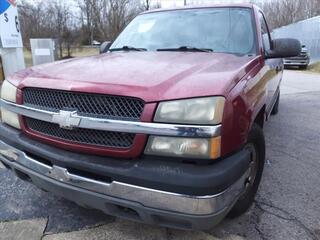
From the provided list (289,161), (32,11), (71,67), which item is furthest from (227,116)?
(32,11)

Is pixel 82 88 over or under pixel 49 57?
over

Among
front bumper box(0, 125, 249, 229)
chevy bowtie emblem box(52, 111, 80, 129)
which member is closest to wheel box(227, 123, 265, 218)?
front bumper box(0, 125, 249, 229)

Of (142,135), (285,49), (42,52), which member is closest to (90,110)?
(142,135)

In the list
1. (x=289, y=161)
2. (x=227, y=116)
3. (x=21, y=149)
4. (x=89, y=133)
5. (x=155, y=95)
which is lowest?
(x=289, y=161)

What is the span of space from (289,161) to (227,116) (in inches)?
96.9

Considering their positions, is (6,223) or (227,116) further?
(6,223)

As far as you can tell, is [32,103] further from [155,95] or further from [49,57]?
[49,57]

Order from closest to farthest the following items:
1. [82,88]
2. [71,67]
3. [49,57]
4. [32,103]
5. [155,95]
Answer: [155,95]
[82,88]
[32,103]
[71,67]
[49,57]

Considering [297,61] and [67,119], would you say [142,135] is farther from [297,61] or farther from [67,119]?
[297,61]

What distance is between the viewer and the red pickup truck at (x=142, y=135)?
204cm

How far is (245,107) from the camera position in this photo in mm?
2377

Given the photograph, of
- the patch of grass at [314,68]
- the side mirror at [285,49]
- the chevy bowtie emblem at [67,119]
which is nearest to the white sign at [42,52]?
the side mirror at [285,49]

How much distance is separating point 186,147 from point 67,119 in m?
0.79

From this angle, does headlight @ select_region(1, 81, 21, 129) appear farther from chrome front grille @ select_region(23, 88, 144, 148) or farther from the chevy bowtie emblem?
the chevy bowtie emblem
